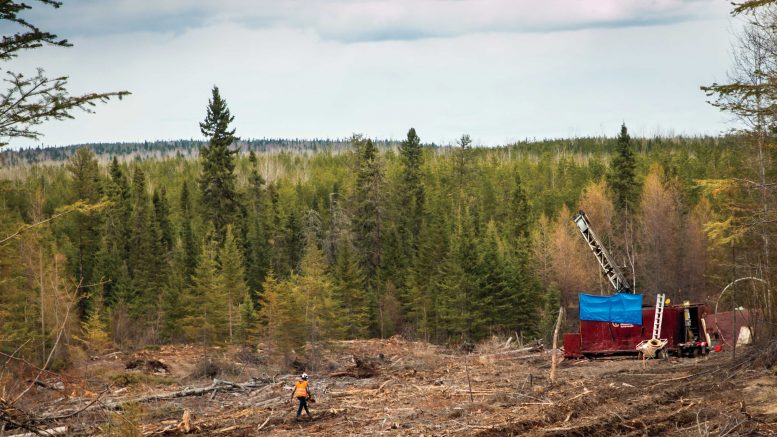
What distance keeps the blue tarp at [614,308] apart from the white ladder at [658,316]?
66cm

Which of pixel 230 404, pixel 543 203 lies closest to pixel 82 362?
pixel 230 404

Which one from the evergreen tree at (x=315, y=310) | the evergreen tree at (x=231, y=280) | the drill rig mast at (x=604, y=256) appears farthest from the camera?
the evergreen tree at (x=231, y=280)

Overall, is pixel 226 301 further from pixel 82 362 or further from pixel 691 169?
pixel 691 169

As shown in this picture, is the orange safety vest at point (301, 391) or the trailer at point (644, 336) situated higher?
the orange safety vest at point (301, 391)

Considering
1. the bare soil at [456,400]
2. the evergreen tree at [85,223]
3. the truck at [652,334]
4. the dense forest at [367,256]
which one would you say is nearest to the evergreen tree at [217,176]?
the dense forest at [367,256]

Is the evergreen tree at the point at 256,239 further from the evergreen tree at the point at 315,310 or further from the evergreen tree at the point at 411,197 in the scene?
the evergreen tree at the point at 315,310

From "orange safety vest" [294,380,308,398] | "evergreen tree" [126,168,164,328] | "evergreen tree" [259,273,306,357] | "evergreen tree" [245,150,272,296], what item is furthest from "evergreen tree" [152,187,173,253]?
"orange safety vest" [294,380,308,398]

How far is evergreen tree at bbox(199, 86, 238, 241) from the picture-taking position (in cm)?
6212

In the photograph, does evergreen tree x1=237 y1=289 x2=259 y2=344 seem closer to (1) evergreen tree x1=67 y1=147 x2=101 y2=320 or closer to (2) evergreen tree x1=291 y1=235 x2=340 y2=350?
(2) evergreen tree x1=291 y1=235 x2=340 y2=350

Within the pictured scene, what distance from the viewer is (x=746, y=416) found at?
15.8 m

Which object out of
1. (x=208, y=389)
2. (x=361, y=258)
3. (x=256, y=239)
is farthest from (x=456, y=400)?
(x=256, y=239)

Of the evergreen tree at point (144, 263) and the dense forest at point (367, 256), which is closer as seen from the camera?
the dense forest at point (367, 256)

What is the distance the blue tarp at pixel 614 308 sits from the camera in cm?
2903

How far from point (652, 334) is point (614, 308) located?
1690 mm
